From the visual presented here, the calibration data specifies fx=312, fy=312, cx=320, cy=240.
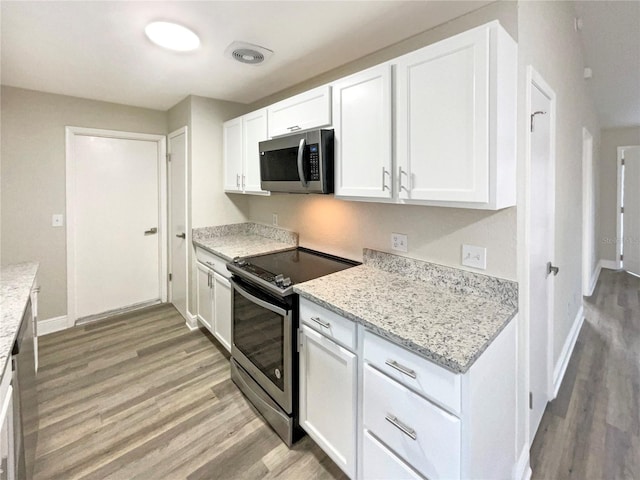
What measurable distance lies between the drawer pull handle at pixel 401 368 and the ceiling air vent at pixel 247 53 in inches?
78.4

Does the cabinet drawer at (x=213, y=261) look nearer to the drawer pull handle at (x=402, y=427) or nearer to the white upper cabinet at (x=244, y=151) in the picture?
the white upper cabinet at (x=244, y=151)

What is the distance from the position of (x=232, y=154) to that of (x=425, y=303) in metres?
2.29

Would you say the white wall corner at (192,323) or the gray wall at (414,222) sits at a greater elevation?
the gray wall at (414,222)

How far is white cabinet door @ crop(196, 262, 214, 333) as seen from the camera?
280 centimetres

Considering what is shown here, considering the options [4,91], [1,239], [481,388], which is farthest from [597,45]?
[1,239]

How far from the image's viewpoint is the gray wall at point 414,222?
4.87ft

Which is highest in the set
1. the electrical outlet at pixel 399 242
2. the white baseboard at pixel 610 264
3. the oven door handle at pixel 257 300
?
the electrical outlet at pixel 399 242

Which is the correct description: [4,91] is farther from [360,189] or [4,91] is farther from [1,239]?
[360,189]

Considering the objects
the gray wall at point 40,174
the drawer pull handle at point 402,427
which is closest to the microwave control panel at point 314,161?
the drawer pull handle at point 402,427

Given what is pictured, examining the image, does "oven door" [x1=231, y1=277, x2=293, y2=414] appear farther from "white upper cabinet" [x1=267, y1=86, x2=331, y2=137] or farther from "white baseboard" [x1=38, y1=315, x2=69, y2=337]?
"white baseboard" [x1=38, y1=315, x2=69, y2=337]

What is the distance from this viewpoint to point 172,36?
1839mm

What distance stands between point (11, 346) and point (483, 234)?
2012 millimetres

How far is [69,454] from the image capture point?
5.63ft

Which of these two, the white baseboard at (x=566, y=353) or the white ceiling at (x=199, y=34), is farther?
the white baseboard at (x=566, y=353)
